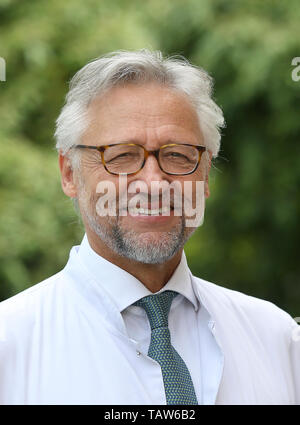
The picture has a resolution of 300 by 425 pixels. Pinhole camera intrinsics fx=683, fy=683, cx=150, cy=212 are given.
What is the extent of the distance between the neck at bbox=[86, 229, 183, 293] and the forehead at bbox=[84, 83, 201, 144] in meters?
0.25

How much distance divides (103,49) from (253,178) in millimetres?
1589

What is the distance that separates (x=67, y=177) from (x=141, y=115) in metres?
0.29

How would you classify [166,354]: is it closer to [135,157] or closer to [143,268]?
[143,268]

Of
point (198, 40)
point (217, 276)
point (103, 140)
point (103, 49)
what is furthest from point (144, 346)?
point (217, 276)

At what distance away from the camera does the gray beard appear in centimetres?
154

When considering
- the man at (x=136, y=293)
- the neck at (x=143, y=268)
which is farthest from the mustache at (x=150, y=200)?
the neck at (x=143, y=268)

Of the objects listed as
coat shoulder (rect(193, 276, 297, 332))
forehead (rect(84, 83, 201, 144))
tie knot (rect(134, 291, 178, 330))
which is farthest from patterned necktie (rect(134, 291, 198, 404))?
forehead (rect(84, 83, 201, 144))

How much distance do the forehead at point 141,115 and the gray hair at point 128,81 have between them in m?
0.02

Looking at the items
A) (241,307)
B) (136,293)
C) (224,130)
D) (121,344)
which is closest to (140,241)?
(136,293)

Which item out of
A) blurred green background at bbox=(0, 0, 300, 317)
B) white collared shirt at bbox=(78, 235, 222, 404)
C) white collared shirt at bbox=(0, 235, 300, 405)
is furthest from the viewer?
blurred green background at bbox=(0, 0, 300, 317)

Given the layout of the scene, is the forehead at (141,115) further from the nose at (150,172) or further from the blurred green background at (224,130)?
the blurred green background at (224,130)

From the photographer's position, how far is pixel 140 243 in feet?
5.04

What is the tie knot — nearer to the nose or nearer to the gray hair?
the nose

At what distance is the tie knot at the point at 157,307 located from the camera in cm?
152
